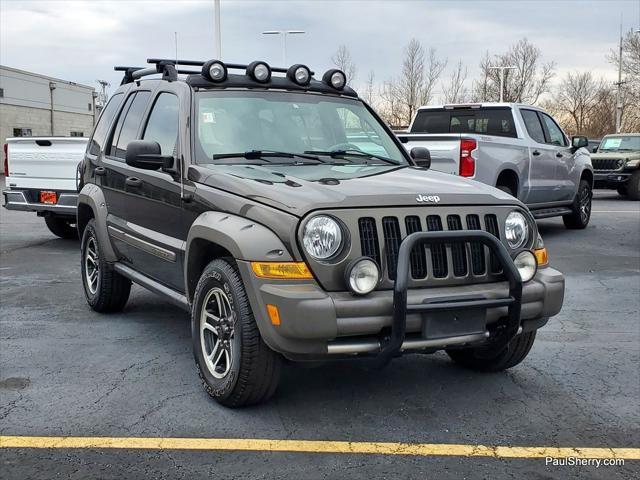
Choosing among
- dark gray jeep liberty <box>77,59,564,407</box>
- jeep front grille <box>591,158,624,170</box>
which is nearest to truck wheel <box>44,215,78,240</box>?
dark gray jeep liberty <box>77,59,564,407</box>

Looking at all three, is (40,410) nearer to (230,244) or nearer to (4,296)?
(230,244)

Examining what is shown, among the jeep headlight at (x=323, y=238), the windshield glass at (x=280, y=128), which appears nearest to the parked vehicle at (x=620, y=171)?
the windshield glass at (x=280, y=128)

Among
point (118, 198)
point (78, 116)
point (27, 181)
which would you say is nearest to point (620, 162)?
point (27, 181)

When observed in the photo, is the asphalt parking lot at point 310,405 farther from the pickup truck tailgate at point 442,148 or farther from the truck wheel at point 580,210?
the truck wheel at point 580,210

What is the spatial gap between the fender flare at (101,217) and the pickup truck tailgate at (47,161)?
405 cm

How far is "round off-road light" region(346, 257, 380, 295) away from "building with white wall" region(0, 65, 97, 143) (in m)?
32.3

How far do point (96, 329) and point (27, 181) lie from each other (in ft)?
17.1

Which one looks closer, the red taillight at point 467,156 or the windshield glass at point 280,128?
the windshield glass at point 280,128

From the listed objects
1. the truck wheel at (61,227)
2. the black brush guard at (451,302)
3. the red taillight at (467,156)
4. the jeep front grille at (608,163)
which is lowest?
the truck wheel at (61,227)

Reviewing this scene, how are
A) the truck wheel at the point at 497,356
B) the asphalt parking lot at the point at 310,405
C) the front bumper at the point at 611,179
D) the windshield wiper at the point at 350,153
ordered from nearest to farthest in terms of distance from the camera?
the asphalt parking lot at the point at 310,405 → the truck wheel at the point at 497,356 → the windshield wiper at the point at 350,153 → the front bumper at the point at 611,179

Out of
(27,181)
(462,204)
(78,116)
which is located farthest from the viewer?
(78,116)

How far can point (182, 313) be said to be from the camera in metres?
6.32

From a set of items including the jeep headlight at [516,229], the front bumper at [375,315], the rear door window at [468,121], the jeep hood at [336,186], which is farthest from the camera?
the rear door window at [468,121]

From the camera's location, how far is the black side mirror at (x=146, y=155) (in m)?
4.55
